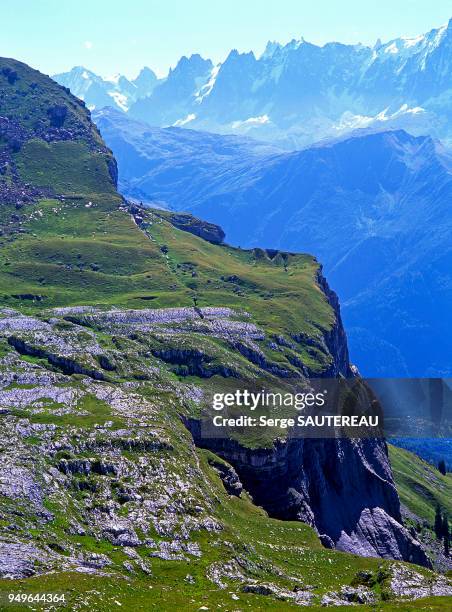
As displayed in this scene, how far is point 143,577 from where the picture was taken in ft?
433

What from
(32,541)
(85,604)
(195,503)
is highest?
(195,503)

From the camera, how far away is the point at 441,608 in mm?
125250

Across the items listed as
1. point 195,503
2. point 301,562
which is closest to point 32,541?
point 195,503

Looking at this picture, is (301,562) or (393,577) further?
(301,562)

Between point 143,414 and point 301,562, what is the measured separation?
53.4m

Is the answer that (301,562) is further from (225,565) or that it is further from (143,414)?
(143,414)

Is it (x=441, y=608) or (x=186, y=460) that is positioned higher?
(x=186, y=460)

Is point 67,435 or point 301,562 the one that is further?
point 67,435

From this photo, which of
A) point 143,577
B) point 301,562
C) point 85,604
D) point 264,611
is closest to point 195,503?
point 301,562

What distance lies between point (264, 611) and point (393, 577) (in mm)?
37685

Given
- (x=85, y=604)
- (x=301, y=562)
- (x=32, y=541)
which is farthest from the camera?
(x=301, y=562)

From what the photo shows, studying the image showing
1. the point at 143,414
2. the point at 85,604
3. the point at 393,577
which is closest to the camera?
the point at 85,604

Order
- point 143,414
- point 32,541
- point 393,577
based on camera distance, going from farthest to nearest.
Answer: point 143,414 < point 393,577 < point 32,541

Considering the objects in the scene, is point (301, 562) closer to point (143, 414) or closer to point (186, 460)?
point (186, 460)
